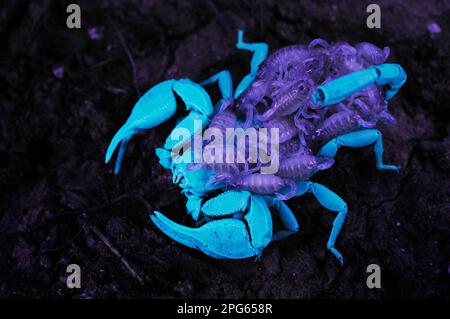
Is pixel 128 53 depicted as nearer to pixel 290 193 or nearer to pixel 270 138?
pixel 270 138

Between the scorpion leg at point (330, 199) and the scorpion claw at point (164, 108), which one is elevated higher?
the scorpion claw at point (164, 108)

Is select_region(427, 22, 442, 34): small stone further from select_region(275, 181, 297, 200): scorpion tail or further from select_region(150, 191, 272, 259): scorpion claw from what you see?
select_region(150, 191, 272, 259): scorpion claw

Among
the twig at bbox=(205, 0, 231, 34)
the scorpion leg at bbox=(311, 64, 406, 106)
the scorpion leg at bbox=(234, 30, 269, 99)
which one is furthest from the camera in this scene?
the twig at bbox=(205, 0, 231, 34)

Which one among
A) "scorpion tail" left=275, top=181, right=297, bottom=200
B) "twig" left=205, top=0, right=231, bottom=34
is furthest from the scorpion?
"twig" left=205, top=0, right=231, bottom=34

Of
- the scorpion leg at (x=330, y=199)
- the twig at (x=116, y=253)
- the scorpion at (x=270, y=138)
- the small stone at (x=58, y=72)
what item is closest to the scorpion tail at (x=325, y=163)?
the scorpion at (x=270, y=138)

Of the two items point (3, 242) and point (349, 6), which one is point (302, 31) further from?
point (3, 242)

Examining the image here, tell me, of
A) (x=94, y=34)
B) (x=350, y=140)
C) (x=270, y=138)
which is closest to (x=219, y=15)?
(x=94, y=34)

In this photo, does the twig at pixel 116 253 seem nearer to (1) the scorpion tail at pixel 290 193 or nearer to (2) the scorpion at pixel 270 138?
(2) the scorpion at pixel 270 138
